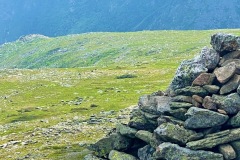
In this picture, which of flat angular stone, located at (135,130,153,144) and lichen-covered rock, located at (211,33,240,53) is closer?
flat angular stone, located at (135,130,153,144)

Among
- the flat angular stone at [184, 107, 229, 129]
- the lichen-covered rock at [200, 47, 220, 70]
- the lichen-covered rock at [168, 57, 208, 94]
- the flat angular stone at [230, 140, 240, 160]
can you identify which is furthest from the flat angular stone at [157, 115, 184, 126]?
the lichen-covered rock at [200, 47, 220, 70]

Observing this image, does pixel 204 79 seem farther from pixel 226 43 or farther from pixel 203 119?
pixel 203 119

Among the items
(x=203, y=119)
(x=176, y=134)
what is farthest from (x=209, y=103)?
(x=176, y=134)

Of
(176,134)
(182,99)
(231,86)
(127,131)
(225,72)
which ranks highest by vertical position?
(225,72)

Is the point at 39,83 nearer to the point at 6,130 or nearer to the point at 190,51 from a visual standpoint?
the point at 6,130

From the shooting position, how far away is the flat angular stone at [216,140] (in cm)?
3338

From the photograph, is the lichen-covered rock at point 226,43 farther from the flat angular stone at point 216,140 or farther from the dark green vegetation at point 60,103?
the dark green vegetation at point 60,103

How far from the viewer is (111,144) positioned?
134ft

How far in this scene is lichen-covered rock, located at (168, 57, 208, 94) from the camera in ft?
127

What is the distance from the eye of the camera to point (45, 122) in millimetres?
69875

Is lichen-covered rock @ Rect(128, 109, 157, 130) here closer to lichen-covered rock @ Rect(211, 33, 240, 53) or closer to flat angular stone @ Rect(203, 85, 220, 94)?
flat angular stone @ Rect(203, 85, 220, 94)

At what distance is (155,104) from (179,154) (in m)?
7.53

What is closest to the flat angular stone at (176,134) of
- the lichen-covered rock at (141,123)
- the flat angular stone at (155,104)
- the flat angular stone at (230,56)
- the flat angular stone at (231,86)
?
the flat angular stone at (155,104)

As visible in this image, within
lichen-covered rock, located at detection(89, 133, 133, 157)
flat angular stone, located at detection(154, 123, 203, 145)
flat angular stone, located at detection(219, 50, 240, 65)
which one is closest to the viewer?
flat angular stone, located at detection(154, 123, 203, 145)
